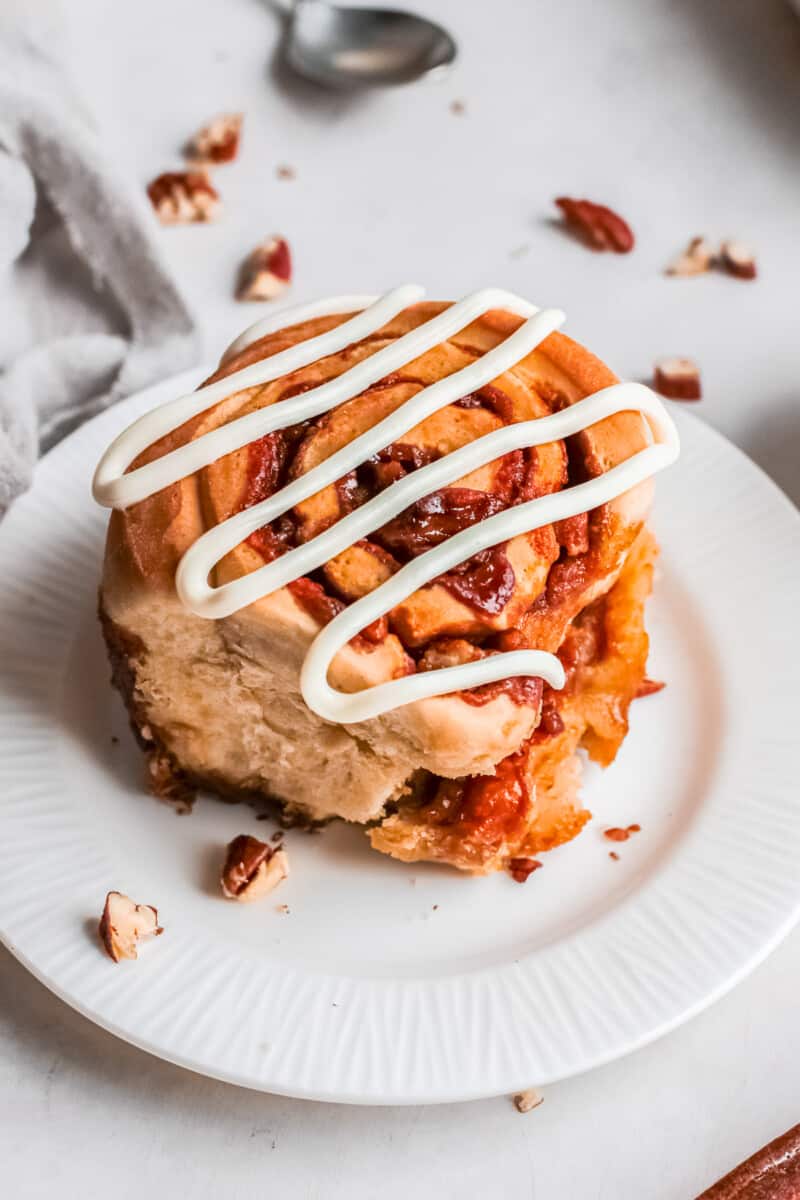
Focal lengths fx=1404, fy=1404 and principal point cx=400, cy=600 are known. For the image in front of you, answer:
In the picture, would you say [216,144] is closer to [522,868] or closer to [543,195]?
[543,195]

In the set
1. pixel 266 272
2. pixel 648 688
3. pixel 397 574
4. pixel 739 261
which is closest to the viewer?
pixel 397 574

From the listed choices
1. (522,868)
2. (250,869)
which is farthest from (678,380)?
(250,869)

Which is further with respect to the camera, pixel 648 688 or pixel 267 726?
pixel 648 688

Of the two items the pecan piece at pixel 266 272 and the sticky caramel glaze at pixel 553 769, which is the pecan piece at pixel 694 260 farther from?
the sticky caramel glaze at pixel 553 769

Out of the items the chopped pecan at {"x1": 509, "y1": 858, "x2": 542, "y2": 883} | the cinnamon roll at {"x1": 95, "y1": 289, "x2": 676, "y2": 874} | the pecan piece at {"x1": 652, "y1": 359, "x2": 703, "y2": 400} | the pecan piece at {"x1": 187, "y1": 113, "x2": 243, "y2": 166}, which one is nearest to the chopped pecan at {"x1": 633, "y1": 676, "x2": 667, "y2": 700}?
the cinnamon roll at {"x1": 95, "y1": 289, "x2": 676, "y2": 874}

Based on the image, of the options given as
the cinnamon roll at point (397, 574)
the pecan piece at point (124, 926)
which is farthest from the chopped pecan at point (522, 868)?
the pecan piece at point (124, 926)

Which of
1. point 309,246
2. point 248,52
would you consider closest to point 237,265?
point 309,246

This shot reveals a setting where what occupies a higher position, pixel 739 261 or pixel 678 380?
pixel 739 261
